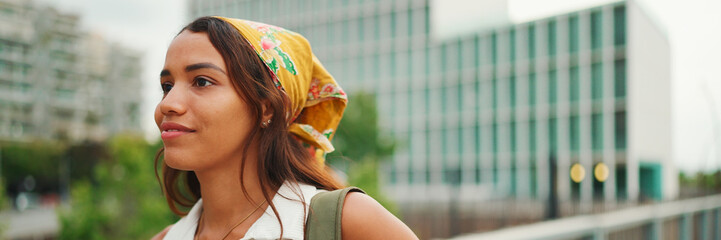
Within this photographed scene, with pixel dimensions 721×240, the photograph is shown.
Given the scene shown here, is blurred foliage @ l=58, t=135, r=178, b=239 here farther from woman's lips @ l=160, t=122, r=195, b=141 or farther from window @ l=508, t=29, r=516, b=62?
window @ l=508, t=29, r=516, b=62

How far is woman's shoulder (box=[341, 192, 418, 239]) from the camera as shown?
1.21 m

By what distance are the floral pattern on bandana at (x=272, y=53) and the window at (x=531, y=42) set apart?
123ft

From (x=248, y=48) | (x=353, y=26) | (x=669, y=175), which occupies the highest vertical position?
(x=353, y=26)

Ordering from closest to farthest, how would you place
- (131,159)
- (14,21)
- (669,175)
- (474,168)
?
1. (131,159)
2. (669,175)
3. (474,168)
4. (14,21)

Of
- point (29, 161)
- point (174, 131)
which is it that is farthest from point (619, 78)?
point (29, 161)

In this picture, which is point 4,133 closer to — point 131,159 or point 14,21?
point 14,21

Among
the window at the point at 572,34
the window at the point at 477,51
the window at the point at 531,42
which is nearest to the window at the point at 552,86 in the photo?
the window at the point at 531,42

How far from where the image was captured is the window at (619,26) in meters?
32.8

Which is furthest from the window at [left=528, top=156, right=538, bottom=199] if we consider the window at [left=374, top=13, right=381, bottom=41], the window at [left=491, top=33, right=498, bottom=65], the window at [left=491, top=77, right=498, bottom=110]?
A: the window at [left=374, top=13, right=381, bottom=41]

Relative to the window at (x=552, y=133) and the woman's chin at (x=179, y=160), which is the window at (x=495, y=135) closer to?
the window at (x=552, y=133)

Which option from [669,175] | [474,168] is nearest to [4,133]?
[474,168]

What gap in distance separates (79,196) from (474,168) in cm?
3042

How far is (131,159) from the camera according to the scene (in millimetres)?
13281

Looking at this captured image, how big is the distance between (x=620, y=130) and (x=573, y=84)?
4142 mm
